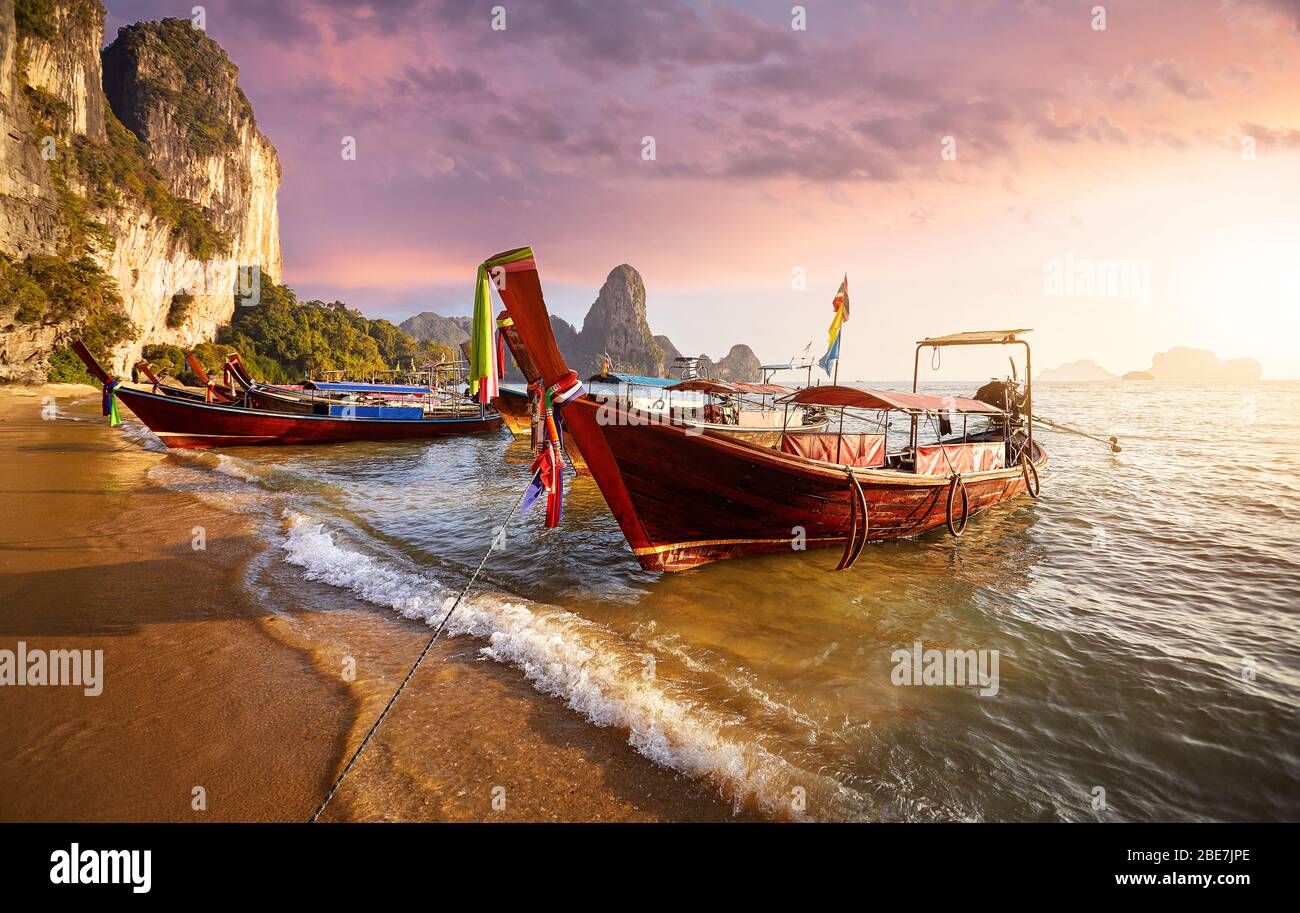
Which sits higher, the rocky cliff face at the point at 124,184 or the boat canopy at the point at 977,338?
the rocky cliff face at the point at 124,184

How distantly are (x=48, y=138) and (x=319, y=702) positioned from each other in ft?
200

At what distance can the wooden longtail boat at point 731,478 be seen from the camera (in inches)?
244

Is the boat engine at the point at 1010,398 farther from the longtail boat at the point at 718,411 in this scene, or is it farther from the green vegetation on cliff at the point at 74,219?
the green vegetation on cliff at the point at 74,219

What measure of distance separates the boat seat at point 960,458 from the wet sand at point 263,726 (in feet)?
26.9

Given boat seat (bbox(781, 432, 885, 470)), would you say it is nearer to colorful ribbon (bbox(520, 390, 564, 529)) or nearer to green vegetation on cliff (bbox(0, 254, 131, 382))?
colorful ribbon (bbox(520, 390, 564, 529))

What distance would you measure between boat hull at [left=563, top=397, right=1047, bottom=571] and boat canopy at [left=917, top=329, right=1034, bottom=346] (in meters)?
5.81

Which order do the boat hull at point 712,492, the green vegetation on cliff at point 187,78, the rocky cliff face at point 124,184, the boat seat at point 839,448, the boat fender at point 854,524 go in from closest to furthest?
1. the boat hull at point 712,492
2. the boat fender at point 854,524
3. the boat seat at point 839,448
4. the rocky cliff face at point 124,184
5. the green vegetation on cliff at point 187,78

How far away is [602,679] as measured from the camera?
474cm

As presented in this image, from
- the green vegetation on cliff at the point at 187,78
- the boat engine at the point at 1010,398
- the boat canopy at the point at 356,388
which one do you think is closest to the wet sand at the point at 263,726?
the boat engine at the point at 1010,398

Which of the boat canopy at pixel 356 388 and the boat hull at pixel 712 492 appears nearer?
the boat hull at pixel 712 492

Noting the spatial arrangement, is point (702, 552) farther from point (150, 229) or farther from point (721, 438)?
point (150, 229)

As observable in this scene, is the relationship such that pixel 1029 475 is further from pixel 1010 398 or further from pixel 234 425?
pixel 234 425

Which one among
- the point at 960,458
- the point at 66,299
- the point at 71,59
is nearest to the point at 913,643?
the point at 960,458

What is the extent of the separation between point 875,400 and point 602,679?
6347 millimetres
